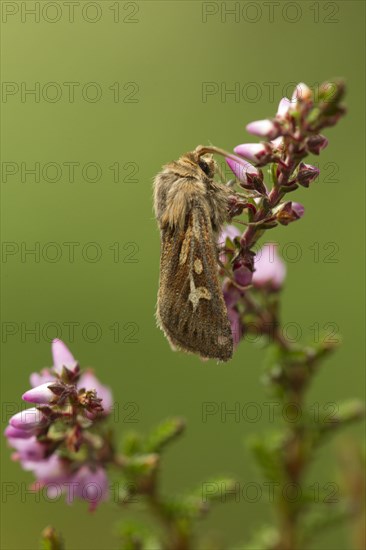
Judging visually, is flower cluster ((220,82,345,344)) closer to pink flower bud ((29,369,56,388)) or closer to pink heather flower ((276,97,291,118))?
pink heather flower ((276,97,291,118))

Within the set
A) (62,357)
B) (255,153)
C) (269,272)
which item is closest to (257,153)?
(255,153)

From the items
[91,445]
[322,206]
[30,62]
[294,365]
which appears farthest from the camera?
[30,62]

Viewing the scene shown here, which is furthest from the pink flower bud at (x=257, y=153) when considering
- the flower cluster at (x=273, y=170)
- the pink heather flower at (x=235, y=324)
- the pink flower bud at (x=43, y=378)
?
the pink flower bud at (x=43, y=378)

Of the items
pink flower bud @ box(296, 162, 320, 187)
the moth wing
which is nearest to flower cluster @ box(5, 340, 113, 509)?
the moth wing

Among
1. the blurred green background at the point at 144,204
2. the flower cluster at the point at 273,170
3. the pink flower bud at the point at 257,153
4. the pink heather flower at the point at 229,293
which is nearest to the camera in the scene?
the flower cluster at the point at 273,170

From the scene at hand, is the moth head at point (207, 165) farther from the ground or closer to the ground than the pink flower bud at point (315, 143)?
farther from the ground

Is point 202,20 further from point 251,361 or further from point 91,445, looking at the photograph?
point 91,445

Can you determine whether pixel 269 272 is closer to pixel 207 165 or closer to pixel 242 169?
pixel 207 165

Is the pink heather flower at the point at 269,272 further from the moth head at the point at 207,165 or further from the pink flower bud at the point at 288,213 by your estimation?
the pink flower bud at the point at 288,213

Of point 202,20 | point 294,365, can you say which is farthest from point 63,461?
point 202,20
